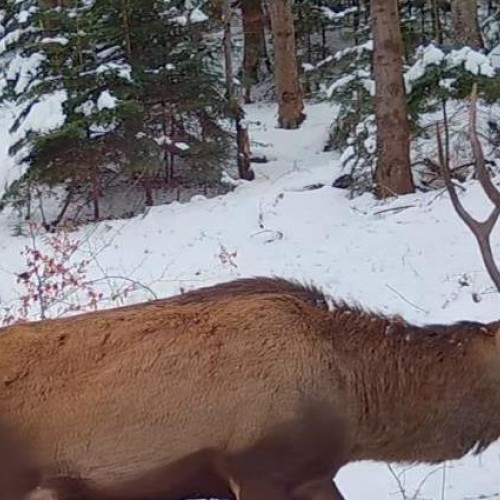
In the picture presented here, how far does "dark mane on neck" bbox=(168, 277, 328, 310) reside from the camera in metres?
4.11

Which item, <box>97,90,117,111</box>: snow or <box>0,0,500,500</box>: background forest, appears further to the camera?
<box>97,90,117,111</box>: snow

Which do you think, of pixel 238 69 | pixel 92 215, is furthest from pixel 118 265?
pixel 238 69

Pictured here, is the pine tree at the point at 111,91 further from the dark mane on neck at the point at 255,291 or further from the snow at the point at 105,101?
the dark mane on neck at the point at 255,291

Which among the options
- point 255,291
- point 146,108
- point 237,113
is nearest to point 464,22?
point 237,113

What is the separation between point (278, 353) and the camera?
12.7 feet

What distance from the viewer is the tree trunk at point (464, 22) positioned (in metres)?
14.4

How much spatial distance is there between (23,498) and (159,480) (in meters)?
Result: 0.45

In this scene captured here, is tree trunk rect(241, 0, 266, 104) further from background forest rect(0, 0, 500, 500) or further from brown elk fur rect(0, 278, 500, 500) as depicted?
brown elk fur rect(0, 278, 500, 500)

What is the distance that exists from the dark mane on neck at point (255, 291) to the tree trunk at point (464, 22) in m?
10.8

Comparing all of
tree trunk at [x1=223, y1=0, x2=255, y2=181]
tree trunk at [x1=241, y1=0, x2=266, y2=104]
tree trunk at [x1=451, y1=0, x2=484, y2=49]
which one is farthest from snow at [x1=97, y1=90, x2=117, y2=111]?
tree trunk at [x1=241, y1=0, x2=266, y2=104]

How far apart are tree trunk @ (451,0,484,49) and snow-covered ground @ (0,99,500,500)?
7.77ft

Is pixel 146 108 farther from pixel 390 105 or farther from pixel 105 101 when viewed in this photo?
pixel 390 105

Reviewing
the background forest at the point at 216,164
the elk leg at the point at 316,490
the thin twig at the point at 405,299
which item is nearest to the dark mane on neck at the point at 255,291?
the elk leg at the point at 316,490

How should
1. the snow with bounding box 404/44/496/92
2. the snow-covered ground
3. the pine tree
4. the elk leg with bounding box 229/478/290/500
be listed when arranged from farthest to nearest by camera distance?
the pine tree → the snow with bounding box 404/44/496/92 → the snow-covered ground → the elk leg with bounding box 229/478/290/500
